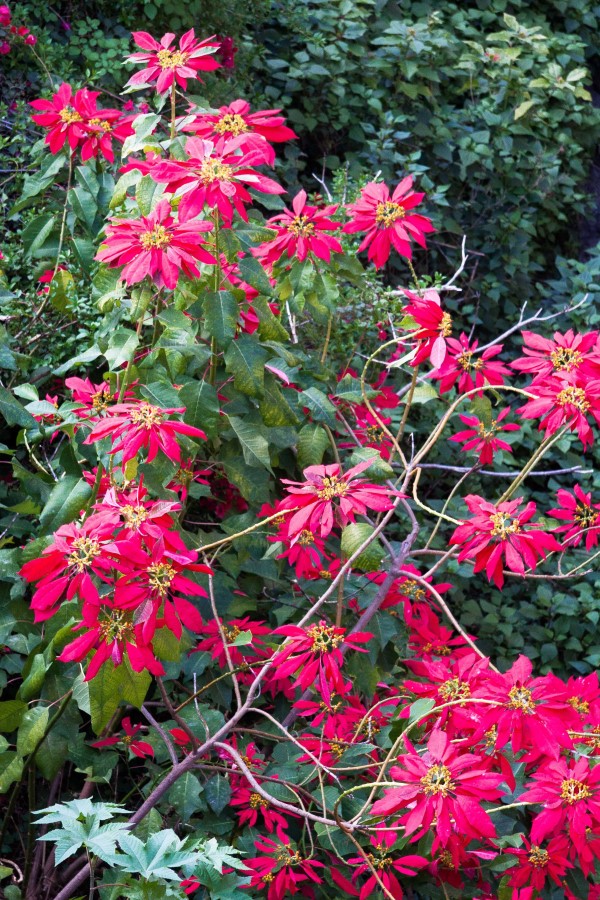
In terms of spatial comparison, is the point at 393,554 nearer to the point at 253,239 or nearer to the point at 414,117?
the point at 253,239

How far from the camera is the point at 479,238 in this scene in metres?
4.18

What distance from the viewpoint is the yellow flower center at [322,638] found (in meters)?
1.61

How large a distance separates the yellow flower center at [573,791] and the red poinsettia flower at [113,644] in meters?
0.65

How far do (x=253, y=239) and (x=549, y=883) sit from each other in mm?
1430

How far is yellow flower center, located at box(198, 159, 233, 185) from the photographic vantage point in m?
1.61

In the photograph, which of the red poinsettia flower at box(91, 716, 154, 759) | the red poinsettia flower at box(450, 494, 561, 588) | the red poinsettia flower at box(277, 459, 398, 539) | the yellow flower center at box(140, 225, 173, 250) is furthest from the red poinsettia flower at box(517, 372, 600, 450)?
the red poinsettia flower at box(91, 716, 154, 759)

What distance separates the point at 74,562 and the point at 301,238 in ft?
3.00

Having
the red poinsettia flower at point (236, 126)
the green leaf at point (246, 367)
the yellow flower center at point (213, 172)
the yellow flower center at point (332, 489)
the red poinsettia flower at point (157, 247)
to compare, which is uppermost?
the yellow flower center at point (213, 172)

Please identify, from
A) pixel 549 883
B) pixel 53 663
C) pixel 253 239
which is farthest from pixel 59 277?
pixel 549 883

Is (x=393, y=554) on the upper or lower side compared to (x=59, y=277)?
lower

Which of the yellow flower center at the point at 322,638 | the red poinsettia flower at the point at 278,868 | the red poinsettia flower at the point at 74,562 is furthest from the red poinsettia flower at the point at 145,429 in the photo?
the red poinsettia flower at the point at 278,868

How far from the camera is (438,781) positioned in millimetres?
1382

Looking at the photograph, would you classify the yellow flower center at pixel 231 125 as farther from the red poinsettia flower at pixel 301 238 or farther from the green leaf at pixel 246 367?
the green leaf at pixel 246 367

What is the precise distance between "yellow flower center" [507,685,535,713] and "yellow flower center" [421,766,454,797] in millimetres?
151
